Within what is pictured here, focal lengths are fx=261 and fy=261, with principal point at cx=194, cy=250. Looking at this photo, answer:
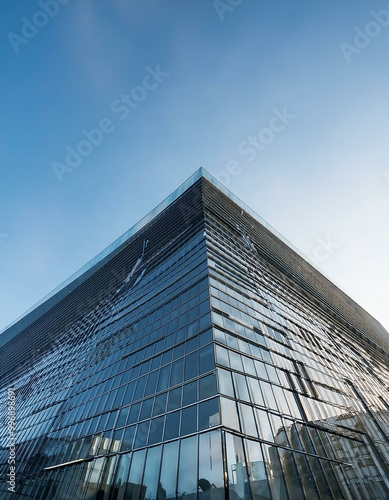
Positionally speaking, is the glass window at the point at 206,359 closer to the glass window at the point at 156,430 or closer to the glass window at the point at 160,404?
the glass window at the point at 160,404

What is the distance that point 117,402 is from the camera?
605 inches

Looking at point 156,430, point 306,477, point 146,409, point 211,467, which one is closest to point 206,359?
point 156,430

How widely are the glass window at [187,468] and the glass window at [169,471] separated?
0.23m

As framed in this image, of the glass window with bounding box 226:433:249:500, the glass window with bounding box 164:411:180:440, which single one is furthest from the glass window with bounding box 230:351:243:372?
the glass window with bounding box 226:433:249:500

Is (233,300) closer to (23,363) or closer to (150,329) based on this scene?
(150,329)

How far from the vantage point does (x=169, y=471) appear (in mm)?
9141

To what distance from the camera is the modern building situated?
932 cm

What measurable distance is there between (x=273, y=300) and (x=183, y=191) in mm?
18026

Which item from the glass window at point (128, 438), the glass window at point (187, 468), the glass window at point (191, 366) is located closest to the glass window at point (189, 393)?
the glass window at point (191, 366)

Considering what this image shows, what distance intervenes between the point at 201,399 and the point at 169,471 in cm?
253

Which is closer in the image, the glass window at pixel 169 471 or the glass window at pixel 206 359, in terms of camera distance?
the glass window at pixel 169 471

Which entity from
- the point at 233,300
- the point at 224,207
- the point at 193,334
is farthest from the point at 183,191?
the point at 193,334

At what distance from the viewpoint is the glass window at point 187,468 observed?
8.30 meters

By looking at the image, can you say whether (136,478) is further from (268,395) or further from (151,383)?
(268,395)
